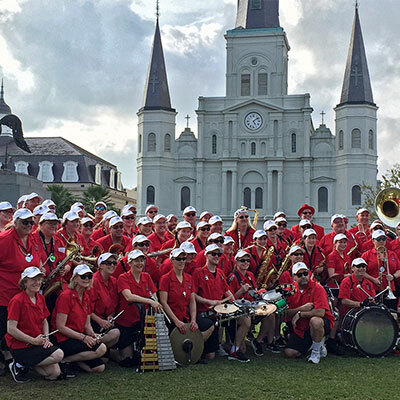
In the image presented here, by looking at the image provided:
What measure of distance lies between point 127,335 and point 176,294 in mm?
867

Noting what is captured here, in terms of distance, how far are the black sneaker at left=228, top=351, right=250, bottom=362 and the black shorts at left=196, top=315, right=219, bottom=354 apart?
0.24m

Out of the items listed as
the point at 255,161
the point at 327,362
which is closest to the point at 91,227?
the point at 327,362

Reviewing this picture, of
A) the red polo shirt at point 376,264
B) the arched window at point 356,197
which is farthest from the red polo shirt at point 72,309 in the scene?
the arched window at point 356,197

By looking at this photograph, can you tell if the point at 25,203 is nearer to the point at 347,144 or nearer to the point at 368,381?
the point at 368,381

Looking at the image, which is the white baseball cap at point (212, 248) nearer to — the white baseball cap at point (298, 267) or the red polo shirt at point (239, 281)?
the red polo shirt at point (239, 281)

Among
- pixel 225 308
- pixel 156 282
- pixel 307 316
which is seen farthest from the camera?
pixel 156 282

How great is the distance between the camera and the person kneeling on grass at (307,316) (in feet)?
28.5

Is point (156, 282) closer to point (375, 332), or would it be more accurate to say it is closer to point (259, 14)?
point (375, 332)

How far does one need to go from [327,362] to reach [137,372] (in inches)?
107

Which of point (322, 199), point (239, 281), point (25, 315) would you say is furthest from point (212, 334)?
point (322, 199)

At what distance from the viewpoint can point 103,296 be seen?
8086mm

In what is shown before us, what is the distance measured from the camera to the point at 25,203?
10289mm

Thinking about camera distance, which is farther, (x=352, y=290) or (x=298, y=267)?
(x=352, y=290)

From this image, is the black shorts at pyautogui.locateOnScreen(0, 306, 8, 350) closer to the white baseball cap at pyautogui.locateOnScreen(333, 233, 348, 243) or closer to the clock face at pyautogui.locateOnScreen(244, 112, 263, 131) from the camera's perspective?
the white baseball cap at pyautogui.locateOnScreen(333, 233, 348, 243)
